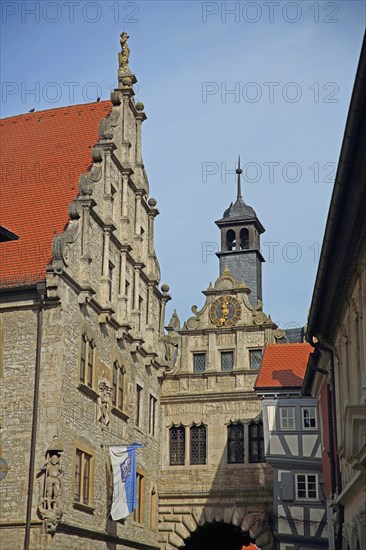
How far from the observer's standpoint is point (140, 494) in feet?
91.7

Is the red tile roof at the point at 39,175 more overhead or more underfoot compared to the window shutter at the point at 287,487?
more overhead

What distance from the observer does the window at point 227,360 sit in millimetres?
32344

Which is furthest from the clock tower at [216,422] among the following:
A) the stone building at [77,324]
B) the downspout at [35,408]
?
the downspout at [35,408]

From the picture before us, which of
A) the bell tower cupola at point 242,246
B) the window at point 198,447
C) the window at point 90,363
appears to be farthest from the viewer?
the bell tower cupola at point 242,246

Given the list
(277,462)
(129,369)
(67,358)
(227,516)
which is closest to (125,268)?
(129,369)

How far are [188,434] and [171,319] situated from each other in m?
5.12

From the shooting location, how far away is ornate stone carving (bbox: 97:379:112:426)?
23953 millimetres

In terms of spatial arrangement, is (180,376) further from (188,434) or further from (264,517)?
(264,517)

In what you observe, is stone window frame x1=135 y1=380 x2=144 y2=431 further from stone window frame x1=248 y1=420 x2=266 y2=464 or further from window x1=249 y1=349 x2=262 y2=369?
window x1=249 y1=349 x2=262 y2=369

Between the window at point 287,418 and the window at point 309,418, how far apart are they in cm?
37

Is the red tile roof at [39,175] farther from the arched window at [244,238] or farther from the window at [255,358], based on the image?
the arched window at [244,238]

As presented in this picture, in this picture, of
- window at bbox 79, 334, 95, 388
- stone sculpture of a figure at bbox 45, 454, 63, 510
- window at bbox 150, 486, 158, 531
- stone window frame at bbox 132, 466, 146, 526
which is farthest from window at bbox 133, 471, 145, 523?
stone sculpture of a figure at bbox 45, 454, 63, 510

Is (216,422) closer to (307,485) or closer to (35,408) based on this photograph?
(307,485)

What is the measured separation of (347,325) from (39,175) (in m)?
14.6
